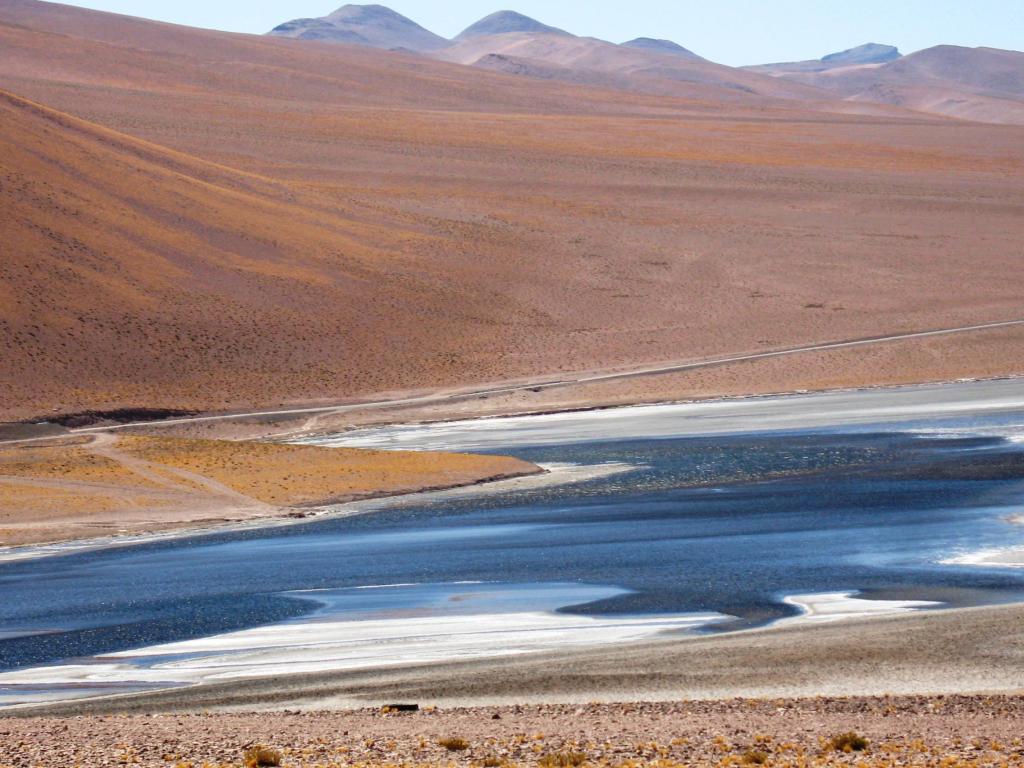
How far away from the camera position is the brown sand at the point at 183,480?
2950 centimetres

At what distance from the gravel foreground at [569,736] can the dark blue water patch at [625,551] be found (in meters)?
5.11

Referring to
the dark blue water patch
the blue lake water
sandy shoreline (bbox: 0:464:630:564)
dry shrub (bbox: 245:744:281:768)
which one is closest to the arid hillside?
sandy shoreline (bbox: 0:464:630:564)

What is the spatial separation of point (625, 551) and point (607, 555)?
41 cm

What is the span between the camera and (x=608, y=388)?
49.8 metres

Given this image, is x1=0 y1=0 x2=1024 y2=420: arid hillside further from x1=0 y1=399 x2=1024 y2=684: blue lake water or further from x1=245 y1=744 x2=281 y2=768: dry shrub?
x1=245 y1=744 x2=281 y2=768: dry shrub

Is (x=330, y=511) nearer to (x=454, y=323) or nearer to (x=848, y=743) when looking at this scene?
(x=848, y=743)

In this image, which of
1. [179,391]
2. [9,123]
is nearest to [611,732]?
[179,391]

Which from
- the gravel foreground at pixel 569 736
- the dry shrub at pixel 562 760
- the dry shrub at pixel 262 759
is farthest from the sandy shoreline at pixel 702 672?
the dry shrub at pixel 562 760

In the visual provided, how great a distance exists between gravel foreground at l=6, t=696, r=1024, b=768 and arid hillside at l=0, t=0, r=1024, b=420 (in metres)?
31.4

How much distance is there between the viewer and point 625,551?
80.0 feet

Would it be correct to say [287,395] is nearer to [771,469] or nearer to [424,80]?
[771,469]

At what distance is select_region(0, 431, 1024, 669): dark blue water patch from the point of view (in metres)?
20.5

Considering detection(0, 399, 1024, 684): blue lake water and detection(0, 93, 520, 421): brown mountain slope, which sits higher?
detection(0, 93, 520, 421): brown mountain slope

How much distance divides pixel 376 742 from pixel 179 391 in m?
36.4
